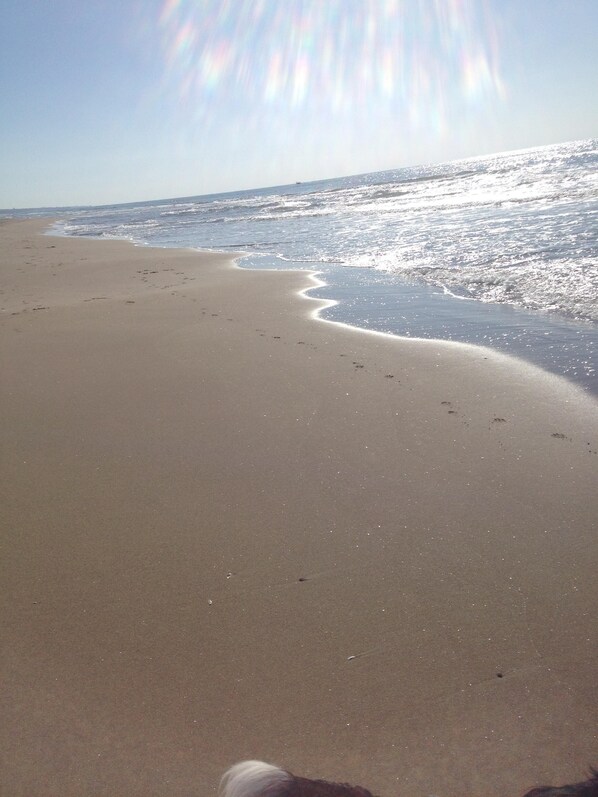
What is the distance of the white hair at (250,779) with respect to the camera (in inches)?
58.2

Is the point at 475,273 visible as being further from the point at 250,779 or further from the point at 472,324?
the point at 250,779

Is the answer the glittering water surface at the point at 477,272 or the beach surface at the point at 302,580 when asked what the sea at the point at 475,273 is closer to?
the glittering water surface at the point at 477,272

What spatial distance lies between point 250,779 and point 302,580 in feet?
2.68

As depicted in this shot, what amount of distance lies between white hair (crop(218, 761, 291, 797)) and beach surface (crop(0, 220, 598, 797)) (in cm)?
4

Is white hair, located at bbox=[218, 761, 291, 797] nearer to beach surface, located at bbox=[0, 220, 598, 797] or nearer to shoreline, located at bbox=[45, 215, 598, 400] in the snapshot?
beach surface, located at bbox=[0, 220, 598, 797]

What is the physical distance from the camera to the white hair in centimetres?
148

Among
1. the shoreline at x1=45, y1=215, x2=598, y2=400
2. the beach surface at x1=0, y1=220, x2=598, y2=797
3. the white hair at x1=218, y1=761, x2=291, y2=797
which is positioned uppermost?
the shoreline at x1=45, y1=215, x2=598, y2=400

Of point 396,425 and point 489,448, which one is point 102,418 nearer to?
point 396,425

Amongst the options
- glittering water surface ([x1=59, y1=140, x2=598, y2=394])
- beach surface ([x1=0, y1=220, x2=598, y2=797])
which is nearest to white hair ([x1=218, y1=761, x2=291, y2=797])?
beach surface ([x1=0, y1=220, x2=598, y2=797])

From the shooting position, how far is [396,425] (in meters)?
3.56

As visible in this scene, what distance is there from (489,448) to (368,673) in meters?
1.73

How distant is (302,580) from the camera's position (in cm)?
226

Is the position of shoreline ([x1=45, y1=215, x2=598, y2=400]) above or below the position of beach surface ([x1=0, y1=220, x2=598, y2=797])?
above

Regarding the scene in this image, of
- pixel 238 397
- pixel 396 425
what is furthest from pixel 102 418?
pixel 396 425
